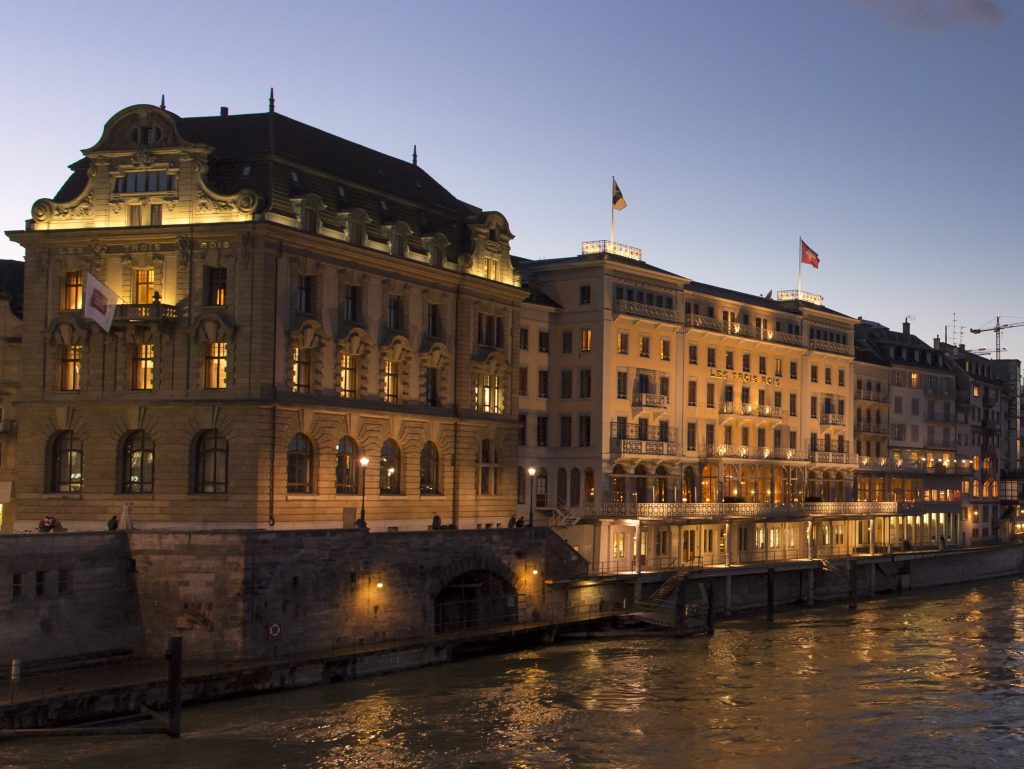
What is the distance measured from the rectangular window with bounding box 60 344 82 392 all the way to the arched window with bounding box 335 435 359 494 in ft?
43.6

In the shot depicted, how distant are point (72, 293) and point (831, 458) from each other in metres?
68.4

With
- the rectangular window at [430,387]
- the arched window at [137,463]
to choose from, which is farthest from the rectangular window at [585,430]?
the arched window at [137,463]

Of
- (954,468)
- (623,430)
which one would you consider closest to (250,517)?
(623,430)

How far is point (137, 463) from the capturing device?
68750 mm

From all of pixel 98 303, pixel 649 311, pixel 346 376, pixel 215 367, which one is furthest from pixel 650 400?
pixel 98 303

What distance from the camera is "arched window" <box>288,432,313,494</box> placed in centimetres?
6925

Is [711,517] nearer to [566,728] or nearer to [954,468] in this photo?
[566,728]

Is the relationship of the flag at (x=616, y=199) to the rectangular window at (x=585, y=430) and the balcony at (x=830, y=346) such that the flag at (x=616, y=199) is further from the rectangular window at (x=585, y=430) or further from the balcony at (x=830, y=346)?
the balcony at (x=830, y=346)

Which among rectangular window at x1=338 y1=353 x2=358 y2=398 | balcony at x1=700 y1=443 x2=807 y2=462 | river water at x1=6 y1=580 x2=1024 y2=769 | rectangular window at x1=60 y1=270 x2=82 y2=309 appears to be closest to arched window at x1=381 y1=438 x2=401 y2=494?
rectangular window at x1=338 y1=353 x2=358 y2=398

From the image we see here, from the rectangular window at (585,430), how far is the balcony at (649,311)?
7.26 m

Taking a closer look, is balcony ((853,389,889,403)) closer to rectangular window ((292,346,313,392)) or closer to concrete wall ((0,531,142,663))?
rectangular window ((292,346,313,392))

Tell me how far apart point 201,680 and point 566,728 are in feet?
44.0

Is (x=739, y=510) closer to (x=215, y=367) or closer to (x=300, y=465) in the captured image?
(x=300, y=465)

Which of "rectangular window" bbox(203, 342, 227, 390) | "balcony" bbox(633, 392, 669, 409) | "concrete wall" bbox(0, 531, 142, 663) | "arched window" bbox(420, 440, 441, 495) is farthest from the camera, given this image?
"balcony" bbox(633, 392, 669, 409)
